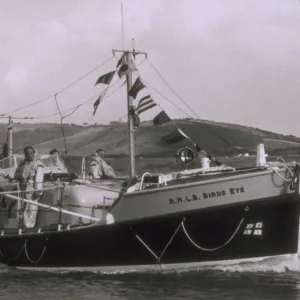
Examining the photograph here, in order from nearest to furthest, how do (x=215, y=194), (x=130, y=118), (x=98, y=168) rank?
(x=215, y=194) < (x=130, y=118) < (x=98, y=168)

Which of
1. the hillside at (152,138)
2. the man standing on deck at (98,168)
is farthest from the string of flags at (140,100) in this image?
the hillside at (152,138)

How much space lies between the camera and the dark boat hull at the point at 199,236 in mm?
17078

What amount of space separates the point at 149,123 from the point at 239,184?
106 ft

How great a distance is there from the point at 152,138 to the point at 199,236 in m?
26.3

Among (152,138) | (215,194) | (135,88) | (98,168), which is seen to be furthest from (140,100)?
(152,138)

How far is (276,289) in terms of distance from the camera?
15.6m

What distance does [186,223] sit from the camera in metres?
17.2

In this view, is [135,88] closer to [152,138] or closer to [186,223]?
[186,223]

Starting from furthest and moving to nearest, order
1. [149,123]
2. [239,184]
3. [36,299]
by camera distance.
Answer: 1. [149,123]
2. [239,184]
3. [36,299]

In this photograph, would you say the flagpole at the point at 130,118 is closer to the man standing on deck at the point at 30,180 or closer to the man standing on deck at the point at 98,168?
the man standing on deck at the point at 98,168

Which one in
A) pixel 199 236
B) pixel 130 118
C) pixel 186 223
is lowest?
pixel 199 236

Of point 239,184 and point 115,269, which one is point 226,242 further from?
point 115,269

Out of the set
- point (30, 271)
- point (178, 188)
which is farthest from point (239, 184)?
point (30, 271)

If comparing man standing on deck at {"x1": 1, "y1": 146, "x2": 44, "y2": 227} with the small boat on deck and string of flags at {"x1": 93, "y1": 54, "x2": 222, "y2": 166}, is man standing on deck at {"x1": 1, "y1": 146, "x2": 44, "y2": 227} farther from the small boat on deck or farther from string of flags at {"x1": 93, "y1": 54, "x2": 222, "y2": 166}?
string of flags at {"x1": 93, "y1": 54, "x2": 222, "y2": 166}
